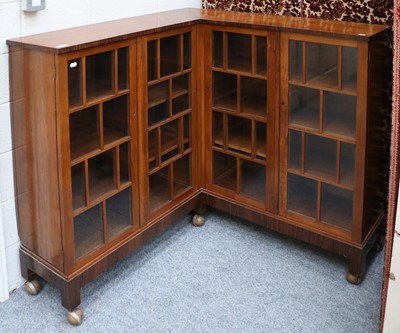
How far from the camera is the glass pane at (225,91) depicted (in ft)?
8.02

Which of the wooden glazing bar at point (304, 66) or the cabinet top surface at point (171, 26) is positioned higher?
the cabinet top surface at point (171, 26)

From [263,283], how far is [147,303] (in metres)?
0.48

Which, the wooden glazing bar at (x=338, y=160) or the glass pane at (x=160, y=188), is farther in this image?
the glass pane at (x=160, y=188)

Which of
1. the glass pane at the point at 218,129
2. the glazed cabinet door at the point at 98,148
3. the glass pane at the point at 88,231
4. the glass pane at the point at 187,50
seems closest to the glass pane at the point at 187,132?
the glass pane at the point at 218,129

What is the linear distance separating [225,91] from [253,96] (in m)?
0.15

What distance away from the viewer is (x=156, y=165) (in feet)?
7.74

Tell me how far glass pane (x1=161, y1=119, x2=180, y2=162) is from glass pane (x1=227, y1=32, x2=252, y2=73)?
1.16 feet

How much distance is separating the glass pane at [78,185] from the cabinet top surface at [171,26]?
1.38 feet

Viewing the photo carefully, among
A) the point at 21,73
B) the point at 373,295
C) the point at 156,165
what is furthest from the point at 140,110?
the point at 373,295

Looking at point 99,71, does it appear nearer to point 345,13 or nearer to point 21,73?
point 21,73

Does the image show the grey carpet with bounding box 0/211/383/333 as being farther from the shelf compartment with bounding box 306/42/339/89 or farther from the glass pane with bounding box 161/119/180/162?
the shelf compartment with bounding box 306/42/339/89

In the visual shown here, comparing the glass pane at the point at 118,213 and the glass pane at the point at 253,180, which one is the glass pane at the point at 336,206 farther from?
the glass pane at the point at 118,213

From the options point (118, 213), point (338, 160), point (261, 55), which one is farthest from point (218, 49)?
point (118, 213)

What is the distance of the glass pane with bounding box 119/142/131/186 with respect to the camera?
2.16 metres
